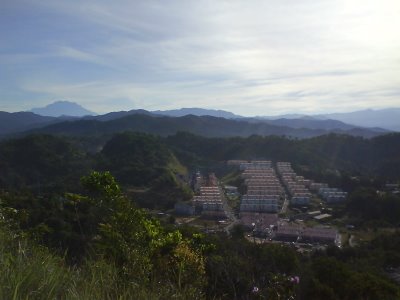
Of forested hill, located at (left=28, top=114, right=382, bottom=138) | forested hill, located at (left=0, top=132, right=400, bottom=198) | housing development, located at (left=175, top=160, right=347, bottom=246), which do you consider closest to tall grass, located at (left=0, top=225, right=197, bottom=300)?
housing development, located at (left=175, top=160, right=347, bottom=246)

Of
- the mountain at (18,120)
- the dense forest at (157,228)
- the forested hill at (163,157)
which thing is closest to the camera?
the dense forest at (157,228)

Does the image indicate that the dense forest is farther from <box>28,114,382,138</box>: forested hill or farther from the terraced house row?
<box>28,114,382,138</box>: forested hill

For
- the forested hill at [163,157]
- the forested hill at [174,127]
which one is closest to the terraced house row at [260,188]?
the forested hill at [163,157]

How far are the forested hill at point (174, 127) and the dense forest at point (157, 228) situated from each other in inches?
1019

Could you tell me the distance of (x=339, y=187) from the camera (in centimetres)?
4334

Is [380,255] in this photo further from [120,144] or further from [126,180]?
[120,144]

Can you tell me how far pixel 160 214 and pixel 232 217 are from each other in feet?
18.1

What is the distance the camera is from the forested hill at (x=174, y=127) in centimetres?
10388

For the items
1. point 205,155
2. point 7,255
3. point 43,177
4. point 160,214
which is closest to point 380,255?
point 160,214

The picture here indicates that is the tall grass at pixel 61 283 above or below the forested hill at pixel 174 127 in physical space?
below

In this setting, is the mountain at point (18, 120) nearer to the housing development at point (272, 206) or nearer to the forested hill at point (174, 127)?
the forested hill at point (174, 127)

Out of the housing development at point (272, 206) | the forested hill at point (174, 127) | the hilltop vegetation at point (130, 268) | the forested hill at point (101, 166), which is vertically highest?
the forested hill at point (174, 127)

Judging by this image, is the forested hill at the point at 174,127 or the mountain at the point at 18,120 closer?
the forested hill at the point at 174,127

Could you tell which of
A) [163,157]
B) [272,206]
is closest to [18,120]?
[163,157]
